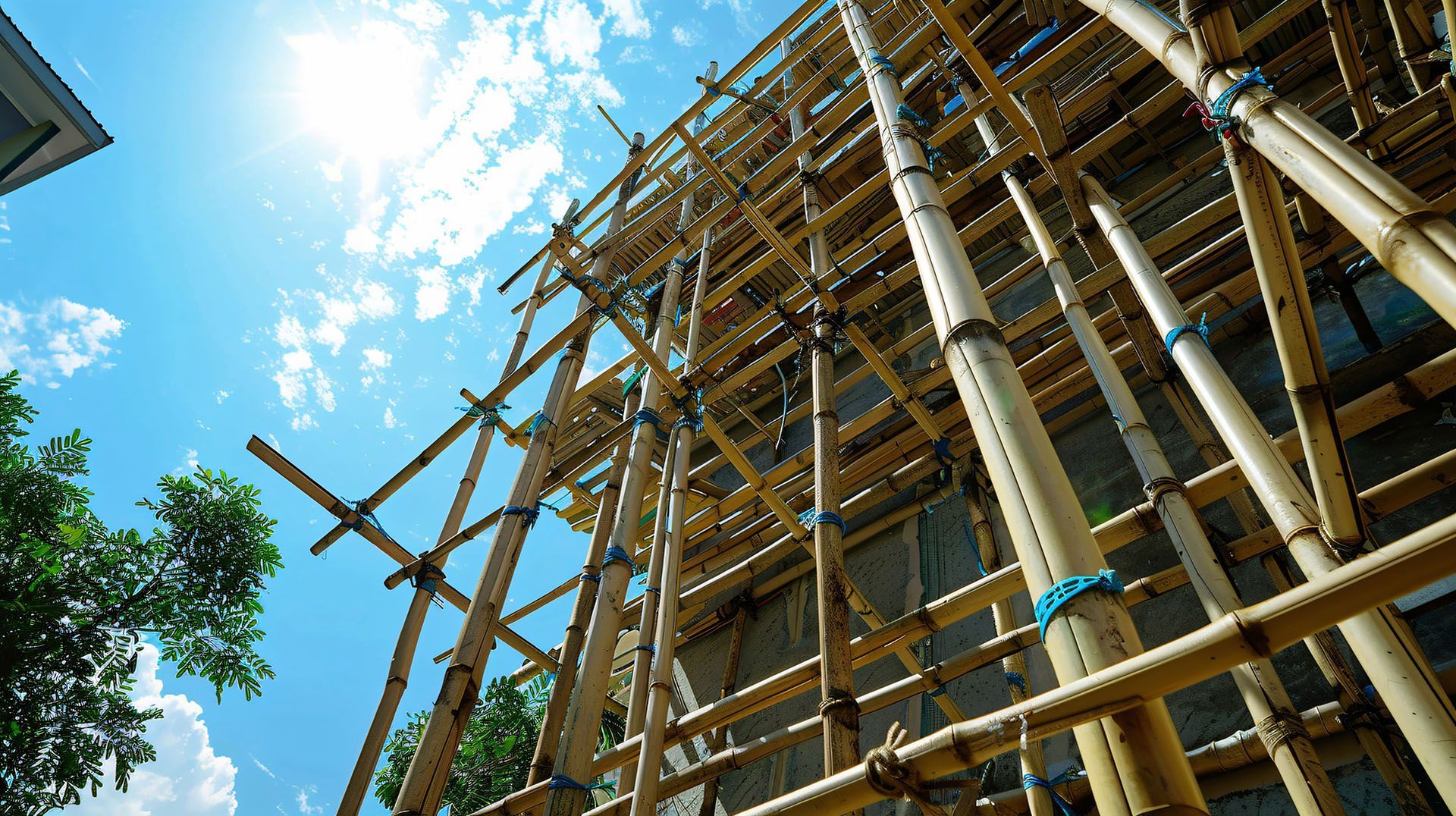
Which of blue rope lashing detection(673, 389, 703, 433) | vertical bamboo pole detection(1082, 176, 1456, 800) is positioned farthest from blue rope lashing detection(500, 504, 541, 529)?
vertical bamboo pole detection(1082, 176, 1456, 800)

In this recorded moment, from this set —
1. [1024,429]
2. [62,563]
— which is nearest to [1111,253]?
[1024,429]

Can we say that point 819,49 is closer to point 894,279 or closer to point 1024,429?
point 894,279

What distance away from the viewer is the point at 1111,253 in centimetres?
508

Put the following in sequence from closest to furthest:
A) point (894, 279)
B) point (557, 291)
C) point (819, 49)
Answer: point (894, 279)
point (557, 291)
point (819, 49)

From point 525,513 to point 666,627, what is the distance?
50.1 inches

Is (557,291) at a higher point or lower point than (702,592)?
higher

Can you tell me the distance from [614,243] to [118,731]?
540 centimetres

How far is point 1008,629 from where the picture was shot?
4348 mm

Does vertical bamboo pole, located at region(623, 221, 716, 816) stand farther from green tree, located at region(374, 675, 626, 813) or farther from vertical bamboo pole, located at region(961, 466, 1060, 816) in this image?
green tree, located at region(374, 675, 626, 813)

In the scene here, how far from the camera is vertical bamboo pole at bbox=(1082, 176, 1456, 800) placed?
7.07 feet

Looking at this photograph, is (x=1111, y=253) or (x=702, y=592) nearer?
(x=1111, y=253)

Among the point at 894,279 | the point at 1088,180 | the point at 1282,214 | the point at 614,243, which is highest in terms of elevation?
the point at 614,243

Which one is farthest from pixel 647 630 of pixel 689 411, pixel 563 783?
pixel 689 411

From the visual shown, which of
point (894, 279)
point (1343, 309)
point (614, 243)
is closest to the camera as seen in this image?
point (1343, 309)
